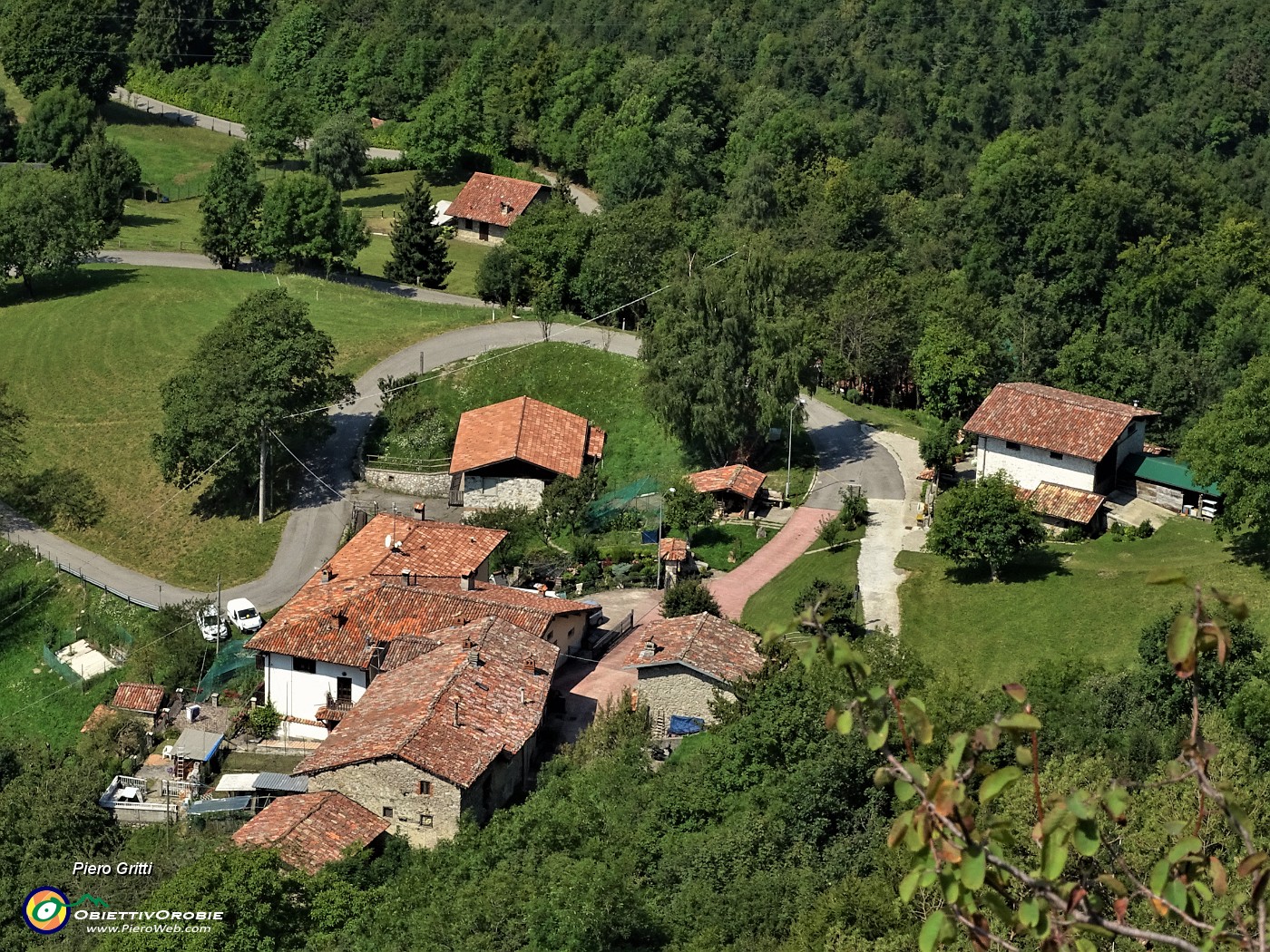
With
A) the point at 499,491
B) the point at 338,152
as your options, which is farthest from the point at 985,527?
the point at 338,152

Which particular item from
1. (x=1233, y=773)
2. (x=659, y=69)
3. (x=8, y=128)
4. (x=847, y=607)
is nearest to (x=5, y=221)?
(x=8, y=128)

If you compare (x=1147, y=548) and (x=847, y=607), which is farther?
(x=1147, y=548)

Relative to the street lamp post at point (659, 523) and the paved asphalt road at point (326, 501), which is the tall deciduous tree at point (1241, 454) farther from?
the paved asphalt road at point (326, 501)

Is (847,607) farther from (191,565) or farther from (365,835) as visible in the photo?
(191,565)

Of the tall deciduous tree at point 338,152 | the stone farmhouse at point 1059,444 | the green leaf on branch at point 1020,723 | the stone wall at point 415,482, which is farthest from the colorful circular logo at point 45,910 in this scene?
the tall deciduous tree at point 338,152

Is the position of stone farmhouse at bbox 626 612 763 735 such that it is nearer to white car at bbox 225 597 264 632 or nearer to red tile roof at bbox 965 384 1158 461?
white car at bbox 225 597 264 632

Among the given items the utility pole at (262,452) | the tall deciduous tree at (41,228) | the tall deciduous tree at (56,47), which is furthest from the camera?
the tall deciduous tree at (56,47)
